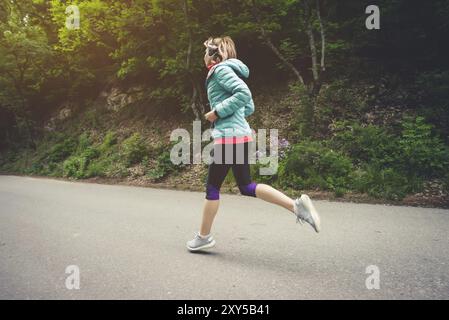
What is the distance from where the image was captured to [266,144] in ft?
32.3

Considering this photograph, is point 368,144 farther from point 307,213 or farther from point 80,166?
point 80,166

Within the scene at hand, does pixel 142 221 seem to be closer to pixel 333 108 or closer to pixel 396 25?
pixel 333 108

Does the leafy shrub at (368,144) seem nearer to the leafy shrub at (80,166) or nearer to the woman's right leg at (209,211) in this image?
the woman's right leg at (209,211)

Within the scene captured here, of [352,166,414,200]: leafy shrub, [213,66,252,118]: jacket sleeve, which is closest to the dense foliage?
[352,166,414,200]: leafy shrub

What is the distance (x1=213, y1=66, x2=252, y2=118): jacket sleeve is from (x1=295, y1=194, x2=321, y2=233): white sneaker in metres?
1.08

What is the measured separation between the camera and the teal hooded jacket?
339cm

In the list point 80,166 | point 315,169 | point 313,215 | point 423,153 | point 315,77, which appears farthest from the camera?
point 80,166

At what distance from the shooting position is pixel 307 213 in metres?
3.37

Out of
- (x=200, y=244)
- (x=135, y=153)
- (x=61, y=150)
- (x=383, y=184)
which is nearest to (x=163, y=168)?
(x=135, y=153)

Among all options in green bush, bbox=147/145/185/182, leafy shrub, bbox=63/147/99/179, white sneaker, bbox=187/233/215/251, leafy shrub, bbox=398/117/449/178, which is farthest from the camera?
leafy shrub, bbox=63/147/99/179

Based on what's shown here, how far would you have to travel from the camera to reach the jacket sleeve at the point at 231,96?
3.38 m

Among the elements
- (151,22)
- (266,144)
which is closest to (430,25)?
(266,144)

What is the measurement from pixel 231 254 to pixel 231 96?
163 cm

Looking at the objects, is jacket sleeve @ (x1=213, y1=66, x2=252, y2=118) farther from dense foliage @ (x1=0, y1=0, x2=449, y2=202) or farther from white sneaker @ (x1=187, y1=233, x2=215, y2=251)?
dense foliage @ (x1=0, y1=0, x2=449, y2=202)
